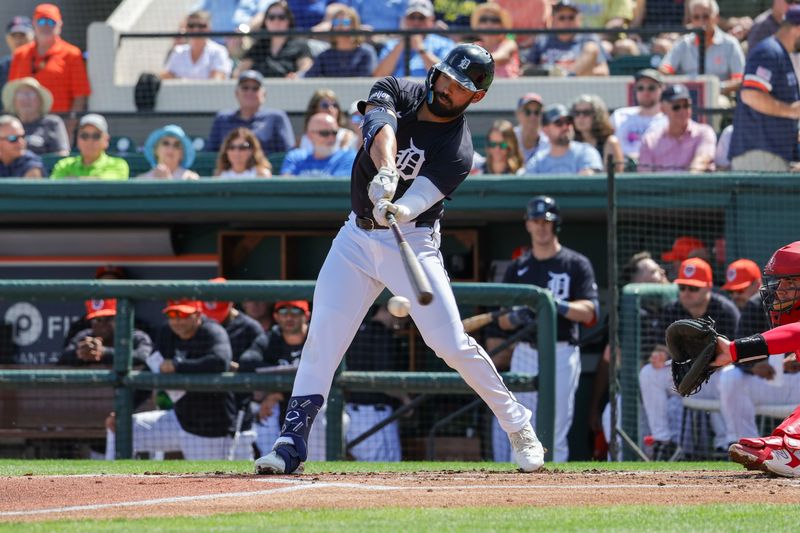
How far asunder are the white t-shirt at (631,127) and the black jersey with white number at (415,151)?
5390 mm

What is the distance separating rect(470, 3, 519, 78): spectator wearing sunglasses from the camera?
41.5ft

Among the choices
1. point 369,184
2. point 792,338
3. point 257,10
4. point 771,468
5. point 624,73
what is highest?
point 257,10

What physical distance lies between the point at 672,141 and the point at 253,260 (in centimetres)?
361

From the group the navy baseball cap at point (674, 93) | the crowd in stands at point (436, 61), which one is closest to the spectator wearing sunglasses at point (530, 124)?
the crowd in stands at point (436, 61)

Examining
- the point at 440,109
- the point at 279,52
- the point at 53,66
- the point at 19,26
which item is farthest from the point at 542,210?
the point at 19,26

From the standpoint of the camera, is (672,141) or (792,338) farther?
(672,141)

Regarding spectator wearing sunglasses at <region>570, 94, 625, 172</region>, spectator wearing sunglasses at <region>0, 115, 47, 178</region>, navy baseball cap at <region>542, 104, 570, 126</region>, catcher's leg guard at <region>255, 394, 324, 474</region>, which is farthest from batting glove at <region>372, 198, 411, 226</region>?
spectator wearing sunglasses at <region>0, 115, 47, 178</region>

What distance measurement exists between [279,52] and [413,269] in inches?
334

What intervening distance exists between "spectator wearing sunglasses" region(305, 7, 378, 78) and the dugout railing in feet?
14.5

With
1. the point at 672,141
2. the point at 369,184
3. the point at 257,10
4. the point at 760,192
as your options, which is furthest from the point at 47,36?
the point at 369,184

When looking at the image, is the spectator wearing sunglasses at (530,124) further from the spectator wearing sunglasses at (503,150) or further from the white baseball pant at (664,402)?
the white baseball pant at (664,402)

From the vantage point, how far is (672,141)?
34.6 ft

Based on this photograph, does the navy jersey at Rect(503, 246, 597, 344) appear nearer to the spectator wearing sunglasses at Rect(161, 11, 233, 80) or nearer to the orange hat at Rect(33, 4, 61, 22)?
the spectator wearing sunglasses at Rect(161, 11, 233, 80)

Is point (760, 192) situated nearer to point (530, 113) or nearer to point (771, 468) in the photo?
point (530, 113)
